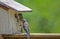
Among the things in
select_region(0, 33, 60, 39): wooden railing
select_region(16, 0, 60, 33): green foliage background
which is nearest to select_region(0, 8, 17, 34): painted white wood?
select_region(0, 33, 60, 39): wooden railing

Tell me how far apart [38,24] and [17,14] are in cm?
167

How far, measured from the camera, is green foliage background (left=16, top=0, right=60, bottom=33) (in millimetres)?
2936

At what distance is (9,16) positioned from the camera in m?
1.27

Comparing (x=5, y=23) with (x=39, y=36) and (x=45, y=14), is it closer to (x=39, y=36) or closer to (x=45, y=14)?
(x=39, y=36)

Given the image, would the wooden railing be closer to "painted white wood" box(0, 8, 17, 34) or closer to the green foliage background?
"painted white wood" box(0, 8, 17, 34)

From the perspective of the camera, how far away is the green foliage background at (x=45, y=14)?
294cm

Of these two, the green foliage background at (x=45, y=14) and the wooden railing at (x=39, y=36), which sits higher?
the green foliage background at (x=45, y=14)

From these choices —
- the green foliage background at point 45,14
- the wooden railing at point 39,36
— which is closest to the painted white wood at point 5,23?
the wooden railing at point 39,36

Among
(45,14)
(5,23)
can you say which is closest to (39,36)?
(5,23)

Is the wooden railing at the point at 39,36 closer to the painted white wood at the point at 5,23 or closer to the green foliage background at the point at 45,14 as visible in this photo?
the painted white wood at the point at 5,23

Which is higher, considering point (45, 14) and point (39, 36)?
point (45, 14)

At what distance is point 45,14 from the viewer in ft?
9.92

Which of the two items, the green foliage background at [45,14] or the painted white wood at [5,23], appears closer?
the painted white wood at [5,23]

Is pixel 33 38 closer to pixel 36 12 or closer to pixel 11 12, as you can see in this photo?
pixel 11 12
